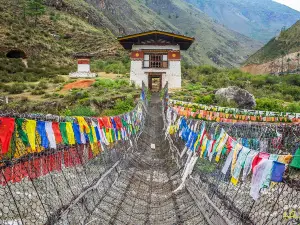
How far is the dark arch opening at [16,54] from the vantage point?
48.9 metres

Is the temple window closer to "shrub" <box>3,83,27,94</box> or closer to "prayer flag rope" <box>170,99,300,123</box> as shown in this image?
"shrub" <box>3,83,27,94</box>

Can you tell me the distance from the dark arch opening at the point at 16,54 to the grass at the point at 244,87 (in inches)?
982

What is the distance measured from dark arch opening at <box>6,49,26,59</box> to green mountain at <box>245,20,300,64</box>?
3058 inches

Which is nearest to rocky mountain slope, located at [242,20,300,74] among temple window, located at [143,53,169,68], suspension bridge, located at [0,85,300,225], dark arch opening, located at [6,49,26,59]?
temple window, located at [143,53,169,68]

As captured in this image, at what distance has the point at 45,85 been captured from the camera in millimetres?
35844

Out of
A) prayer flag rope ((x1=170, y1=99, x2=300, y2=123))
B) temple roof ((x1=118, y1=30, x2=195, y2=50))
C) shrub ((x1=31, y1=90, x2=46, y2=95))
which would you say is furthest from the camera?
temple roof ((x1=118, y1=30, x2=195, y2=50))

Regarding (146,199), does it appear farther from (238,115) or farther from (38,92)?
(38,92)

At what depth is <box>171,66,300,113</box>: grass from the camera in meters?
31.5

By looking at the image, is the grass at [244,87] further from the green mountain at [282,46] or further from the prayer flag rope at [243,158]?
the green mountain at [282,46]

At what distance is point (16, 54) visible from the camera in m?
49.8

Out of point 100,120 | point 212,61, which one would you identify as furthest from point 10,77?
point 212,61

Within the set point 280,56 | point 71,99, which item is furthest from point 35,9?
point 280,56

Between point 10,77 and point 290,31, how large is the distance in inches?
3844

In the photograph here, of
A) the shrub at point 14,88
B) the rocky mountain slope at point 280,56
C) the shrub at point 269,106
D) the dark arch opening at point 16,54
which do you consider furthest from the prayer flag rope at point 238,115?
the rocky mountain slope at point 280,56
